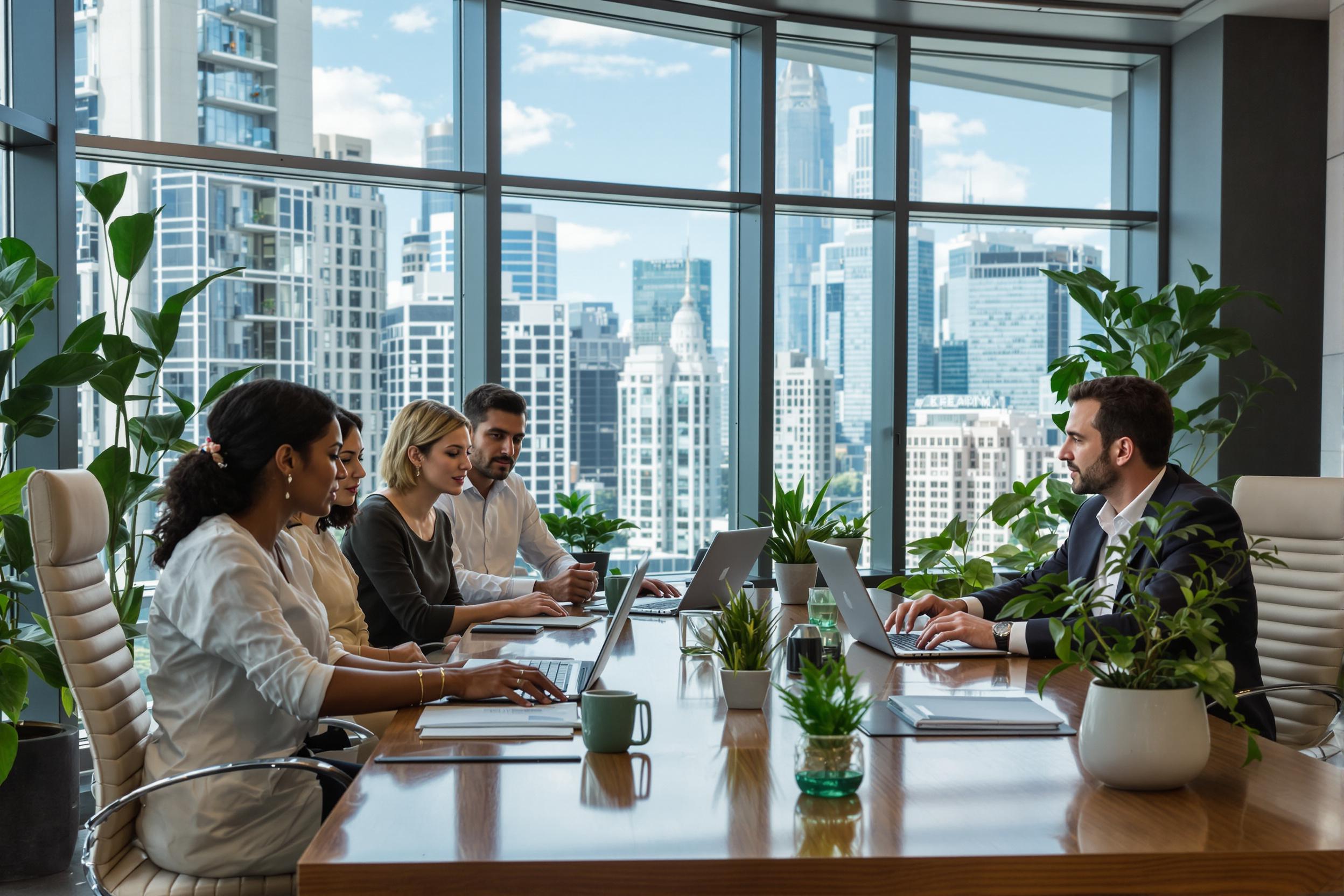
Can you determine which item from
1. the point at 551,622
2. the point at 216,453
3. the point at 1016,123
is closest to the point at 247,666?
the point at 216,453

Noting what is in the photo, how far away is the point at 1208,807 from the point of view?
58.7 inches

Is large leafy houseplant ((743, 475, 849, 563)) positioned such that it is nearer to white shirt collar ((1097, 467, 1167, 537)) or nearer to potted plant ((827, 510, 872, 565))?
potted plant ((827, 510, 872, 565))

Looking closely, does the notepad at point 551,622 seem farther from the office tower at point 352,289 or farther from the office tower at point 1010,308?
the office tower at point 1010,308

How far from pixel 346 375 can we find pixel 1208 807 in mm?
4255

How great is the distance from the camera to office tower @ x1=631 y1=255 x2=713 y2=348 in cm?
561

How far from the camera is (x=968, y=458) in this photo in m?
6.11

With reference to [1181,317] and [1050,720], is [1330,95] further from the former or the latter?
[1050,720]

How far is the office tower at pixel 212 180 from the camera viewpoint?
4.46m

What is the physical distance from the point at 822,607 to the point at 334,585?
51.0 inches

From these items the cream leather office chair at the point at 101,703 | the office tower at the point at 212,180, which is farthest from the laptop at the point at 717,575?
the office tower at the point at 212,180

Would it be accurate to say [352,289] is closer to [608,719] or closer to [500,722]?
[500,722]

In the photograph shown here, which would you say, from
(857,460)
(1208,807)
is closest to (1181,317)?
(857,460)

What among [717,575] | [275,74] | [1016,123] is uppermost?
[1016,123]

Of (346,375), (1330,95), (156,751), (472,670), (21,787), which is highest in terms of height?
(1330,95)
